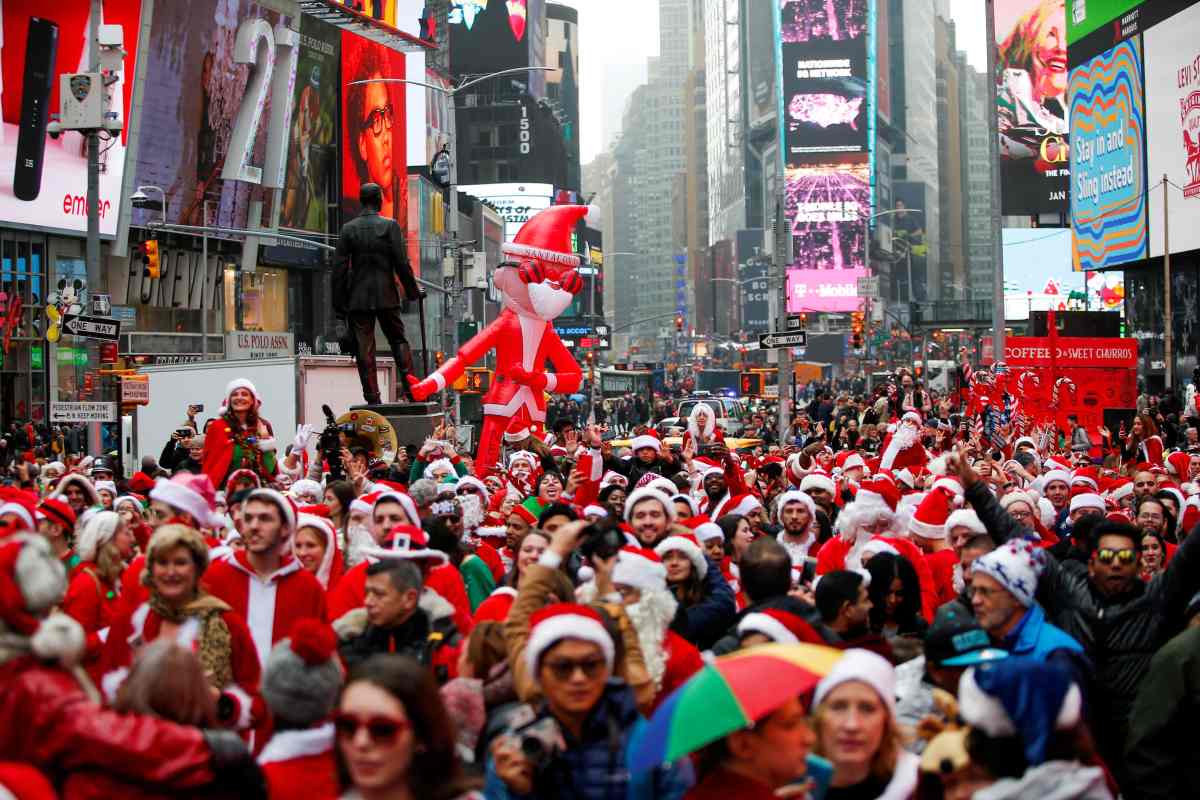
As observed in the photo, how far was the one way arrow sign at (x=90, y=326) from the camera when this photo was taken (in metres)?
16.9

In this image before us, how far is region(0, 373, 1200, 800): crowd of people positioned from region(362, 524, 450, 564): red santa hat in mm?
19

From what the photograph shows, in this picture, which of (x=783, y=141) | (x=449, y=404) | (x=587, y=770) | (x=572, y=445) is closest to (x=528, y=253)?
(x=572, y=445)

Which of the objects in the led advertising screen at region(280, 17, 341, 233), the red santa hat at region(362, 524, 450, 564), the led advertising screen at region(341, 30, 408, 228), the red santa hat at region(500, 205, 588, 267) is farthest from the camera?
the led advertising screen at region(341, 30, 408, 228)

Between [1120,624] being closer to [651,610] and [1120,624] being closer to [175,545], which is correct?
[651,610]

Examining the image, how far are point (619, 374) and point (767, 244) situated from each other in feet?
278

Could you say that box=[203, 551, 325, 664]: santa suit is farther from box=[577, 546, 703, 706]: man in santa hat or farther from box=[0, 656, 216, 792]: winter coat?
box=[0, 656, 216, 792]: winter coat

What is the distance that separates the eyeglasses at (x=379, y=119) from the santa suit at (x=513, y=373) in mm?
41851

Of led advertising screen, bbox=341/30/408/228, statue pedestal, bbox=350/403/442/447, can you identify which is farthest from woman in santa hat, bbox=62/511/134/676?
led advertising screen, bbox=341/30/408/228

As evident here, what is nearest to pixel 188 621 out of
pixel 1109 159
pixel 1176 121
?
pixel 1176 121

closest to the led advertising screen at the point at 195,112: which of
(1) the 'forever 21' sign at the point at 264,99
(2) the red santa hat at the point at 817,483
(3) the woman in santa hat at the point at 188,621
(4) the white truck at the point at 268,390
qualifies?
(1) the 'forever 21' sign at the point at 264,99

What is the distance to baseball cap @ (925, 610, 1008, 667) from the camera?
5.26m

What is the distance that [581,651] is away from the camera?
15.4 feet

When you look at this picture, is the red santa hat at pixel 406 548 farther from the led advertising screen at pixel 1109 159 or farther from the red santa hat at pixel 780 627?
the led advertising screen at pixel 1109 159

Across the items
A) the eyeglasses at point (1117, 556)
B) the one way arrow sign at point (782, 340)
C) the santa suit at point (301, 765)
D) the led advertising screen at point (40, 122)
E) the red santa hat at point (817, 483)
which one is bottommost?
the santa suit at point (301, 765)
